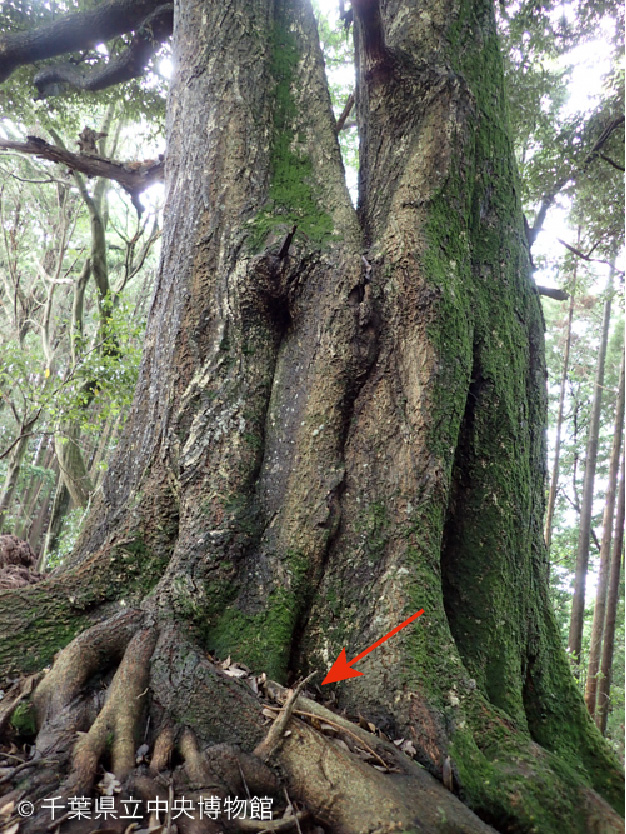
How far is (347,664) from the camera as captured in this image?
90.5 inches

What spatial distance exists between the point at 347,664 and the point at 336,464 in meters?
0.84

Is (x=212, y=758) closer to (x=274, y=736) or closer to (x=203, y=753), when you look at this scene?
(x=203, y=753)

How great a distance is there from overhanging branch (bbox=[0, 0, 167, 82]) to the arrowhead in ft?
17.9

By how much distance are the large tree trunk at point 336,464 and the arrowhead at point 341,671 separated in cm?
4

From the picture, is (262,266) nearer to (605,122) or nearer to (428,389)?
A: (428,389)

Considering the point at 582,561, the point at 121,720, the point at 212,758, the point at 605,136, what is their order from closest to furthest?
the point at 212,758
the point at 121,720
the point at 605,136
the point at 582,561

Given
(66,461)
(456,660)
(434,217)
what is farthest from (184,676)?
(66,461)

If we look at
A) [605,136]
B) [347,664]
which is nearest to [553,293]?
[605,136]

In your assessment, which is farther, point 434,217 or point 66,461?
point 66,461

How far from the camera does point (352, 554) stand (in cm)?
243

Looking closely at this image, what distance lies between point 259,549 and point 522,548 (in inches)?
51.0

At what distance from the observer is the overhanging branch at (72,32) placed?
4.81m

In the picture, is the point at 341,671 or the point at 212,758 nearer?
the point at 212,758

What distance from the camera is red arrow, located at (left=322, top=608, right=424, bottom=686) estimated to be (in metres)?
2.26
